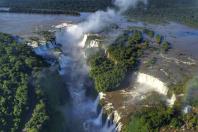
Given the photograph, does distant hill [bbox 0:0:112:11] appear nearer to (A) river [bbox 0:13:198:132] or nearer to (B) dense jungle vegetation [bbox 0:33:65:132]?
(A) river [bbox 0:13:198:132]

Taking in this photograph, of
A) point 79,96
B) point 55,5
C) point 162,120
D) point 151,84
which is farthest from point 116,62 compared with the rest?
point 55,5

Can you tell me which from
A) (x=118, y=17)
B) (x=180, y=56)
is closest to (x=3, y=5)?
(x=118, y=17)

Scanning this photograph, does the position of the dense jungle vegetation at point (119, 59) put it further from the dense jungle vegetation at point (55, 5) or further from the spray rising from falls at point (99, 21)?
the dense jungle vegetation at point (55, 5)

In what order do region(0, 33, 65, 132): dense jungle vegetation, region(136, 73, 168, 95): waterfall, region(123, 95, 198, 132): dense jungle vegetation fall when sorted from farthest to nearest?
1. region(136, 73, 168, 95): waterfall
2. region(0, 33, 65, 132): dense jungle vegetation
3. region(123, 95, 198, 132): dense jungle vegetation

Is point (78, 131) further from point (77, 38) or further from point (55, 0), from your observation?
point (55, 0)

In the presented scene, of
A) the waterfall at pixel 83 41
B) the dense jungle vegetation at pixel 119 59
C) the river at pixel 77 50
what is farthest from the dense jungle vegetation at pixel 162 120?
the waterfall at pixel 83 41

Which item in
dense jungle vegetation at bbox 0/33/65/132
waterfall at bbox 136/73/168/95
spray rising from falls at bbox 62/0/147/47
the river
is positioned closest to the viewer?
dense jungle vegetation at bbox 0/33/65/132

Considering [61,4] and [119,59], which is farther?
[61,4]

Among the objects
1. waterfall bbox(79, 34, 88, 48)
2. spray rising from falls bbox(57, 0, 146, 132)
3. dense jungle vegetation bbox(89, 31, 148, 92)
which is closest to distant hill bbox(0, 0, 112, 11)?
spray rising from falls bbox(57, 0, 146, 132)

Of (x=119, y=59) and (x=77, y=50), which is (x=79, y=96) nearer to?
(x=119, y=59)
